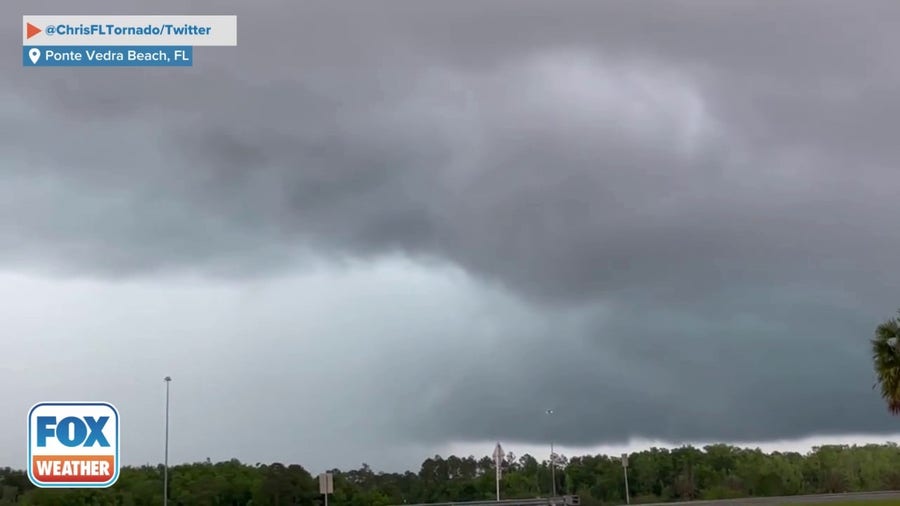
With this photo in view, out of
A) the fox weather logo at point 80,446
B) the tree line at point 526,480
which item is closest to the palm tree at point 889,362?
the tree line at point 526,480

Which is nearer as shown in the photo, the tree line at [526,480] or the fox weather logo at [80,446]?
the fox weather logo at [80,446]

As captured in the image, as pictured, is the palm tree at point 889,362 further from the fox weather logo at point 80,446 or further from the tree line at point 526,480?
the fox weather logo at point 80,446

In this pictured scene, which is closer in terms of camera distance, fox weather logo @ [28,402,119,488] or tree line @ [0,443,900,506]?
fox weather logo @ [28,402,119,488]

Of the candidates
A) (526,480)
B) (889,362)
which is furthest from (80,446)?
(526,480)

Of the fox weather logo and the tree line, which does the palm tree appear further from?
the fox weather logo

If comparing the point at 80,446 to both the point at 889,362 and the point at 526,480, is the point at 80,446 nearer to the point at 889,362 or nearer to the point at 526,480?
the point at 889,362

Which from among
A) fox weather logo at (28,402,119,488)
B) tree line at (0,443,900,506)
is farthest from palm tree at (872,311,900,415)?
fox weather logo at (28,402,119,488)

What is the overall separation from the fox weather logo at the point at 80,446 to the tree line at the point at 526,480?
129 ft

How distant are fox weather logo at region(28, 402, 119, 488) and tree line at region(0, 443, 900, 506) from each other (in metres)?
39.2

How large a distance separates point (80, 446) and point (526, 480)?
112 meters

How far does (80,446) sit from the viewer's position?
13.2 metres

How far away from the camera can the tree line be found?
64.4 meters

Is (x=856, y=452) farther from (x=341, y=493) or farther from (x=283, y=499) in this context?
(x=283, y=499)

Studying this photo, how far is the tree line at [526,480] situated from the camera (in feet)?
211
